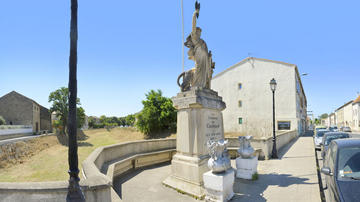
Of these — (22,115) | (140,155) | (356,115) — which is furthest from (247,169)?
(356,115)

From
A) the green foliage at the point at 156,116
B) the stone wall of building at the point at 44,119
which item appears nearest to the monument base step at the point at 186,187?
the green foliage at the point at 156,116

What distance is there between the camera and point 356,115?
5266 centimetres

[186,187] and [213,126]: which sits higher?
[213,126]

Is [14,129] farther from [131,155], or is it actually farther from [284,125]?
[284,125]

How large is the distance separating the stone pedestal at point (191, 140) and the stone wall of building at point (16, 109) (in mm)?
50009

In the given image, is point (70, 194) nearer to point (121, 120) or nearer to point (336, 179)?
point (336, 179)

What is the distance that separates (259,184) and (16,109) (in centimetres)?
5350

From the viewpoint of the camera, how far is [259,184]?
621 cm

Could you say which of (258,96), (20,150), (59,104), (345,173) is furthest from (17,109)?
(345,173)

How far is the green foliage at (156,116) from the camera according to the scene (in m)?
32.3

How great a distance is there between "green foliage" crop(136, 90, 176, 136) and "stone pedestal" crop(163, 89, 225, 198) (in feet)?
83.6

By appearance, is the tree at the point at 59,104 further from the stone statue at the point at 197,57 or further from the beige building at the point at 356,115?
the beige building at the point at 356,115

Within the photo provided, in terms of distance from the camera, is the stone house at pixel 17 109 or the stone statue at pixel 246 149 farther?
the stone house at pixel 17 109

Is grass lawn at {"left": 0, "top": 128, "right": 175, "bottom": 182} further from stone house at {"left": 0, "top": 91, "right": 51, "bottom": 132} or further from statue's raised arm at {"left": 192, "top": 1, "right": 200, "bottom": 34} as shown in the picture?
statue's raised arm at {"left": 192, "top": 1, "right": 200, "bottom": 34}
